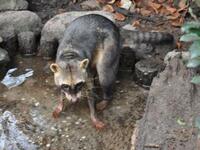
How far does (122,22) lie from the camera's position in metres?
7.48

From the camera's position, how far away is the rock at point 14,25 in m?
7.00

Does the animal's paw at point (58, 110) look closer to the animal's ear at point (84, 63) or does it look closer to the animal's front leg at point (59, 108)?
the animal's front leg at point (59, 108)

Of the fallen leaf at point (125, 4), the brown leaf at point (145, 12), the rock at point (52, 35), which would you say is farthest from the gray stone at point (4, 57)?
the brown leaf at point (145, 12)

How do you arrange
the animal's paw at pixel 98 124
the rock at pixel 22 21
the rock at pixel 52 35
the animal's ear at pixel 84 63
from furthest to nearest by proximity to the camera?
1. the rock at pixel 22 21
2. the rock at pixel 52 35
3. the animal's paw at pixel 98 124
4. the animal's ear at pixel 84 63

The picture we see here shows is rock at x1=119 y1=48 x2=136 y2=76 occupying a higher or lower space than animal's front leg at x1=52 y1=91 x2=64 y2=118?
higher

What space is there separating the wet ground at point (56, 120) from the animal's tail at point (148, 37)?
577 millimetres

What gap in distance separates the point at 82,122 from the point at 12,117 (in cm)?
88

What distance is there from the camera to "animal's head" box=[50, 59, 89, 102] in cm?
522

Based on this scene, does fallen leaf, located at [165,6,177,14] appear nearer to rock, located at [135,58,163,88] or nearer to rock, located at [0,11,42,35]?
rock, located at [135,58,163,88]

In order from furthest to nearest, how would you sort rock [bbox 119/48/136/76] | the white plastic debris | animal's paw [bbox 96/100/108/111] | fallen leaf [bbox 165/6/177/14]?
fallen leaf [bbox 165/6/177/14]
rock [bbox 119/48/136/76]
the white plastic debris
animal's paw [bbox 96/100/108/111]

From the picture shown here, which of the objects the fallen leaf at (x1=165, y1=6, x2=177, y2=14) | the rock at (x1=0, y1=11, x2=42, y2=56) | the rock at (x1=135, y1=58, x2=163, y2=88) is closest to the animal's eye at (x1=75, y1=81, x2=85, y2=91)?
the rock at (x1=135, y1=58, x2=163, y2=88)

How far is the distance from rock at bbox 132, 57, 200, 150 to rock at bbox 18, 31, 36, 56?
2409mm

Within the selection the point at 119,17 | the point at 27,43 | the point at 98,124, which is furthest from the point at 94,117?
the point at 119,17

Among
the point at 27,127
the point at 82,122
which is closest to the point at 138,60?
the point at 82,122
